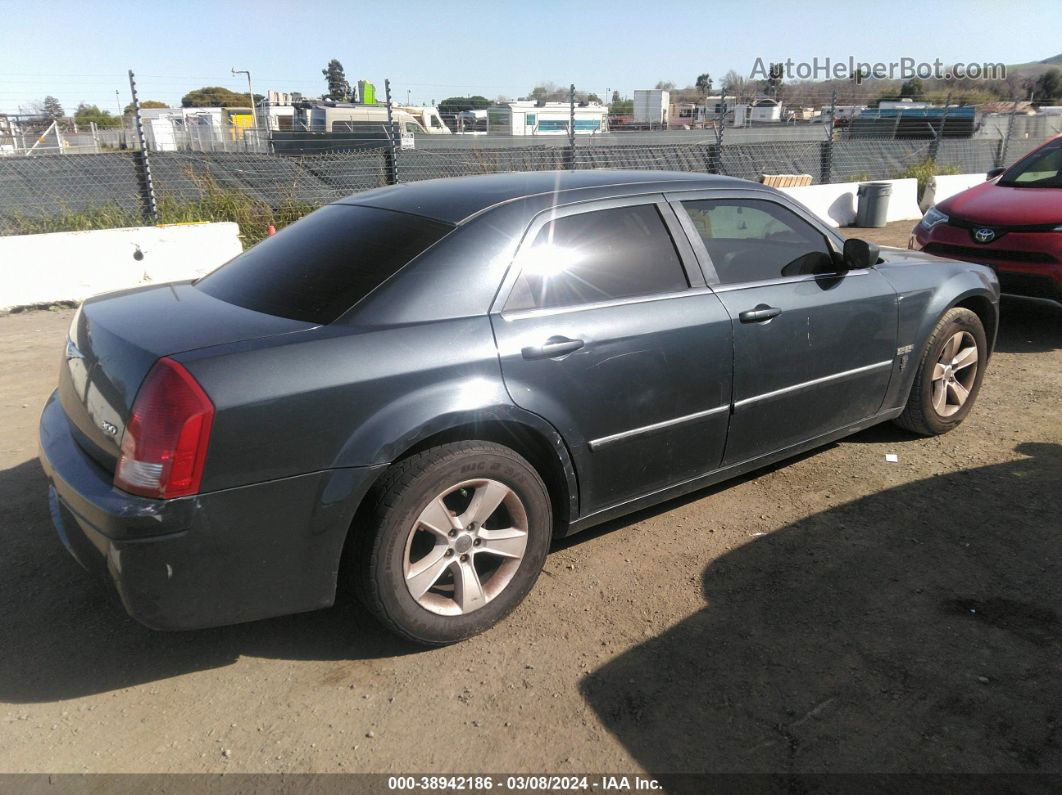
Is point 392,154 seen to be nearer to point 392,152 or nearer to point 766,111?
point 392,152

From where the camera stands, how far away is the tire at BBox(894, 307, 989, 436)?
4512 millimetres

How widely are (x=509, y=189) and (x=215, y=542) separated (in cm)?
180

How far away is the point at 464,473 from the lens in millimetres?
2760

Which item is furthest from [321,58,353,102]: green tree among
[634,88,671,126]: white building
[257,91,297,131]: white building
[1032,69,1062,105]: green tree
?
[1032,69,1062,105]: green tree

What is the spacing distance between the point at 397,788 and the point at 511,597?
0.88 m

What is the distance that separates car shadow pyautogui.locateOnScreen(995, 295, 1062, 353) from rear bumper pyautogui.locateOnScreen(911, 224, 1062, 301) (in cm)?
10

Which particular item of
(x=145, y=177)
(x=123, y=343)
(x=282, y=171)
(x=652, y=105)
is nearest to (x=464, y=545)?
(x=123, y=343)

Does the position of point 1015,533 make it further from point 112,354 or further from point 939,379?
point 112,354

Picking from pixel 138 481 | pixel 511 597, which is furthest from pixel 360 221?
pixel 511 597

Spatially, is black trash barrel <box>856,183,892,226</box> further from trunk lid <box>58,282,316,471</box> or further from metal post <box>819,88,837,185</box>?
trunk lid <box>58,282,316,471</box>

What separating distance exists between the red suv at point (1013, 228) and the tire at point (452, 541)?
5356 mm

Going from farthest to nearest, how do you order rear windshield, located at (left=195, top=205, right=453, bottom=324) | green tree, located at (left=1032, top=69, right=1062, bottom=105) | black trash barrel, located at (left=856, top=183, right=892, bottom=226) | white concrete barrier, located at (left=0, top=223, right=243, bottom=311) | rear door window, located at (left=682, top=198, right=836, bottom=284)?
green tree, located at (left=1032, top=69, right=1062, bottom=105) < black trash barrel, located at (left=856, top=183, right=892, bottom=226) < white concrete barrier, located at (left=0, top=223, right=243, bottom=311) < rear door window, located at (left=682, top=198, right=836, bottom=284) < rear windshield, located at (left=195, top=205, right=453, bottom=324)

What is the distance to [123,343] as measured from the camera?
2.65 m

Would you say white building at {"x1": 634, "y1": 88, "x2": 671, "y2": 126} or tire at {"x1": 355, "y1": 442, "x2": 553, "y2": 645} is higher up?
white building at {"x1": 634, "y1": 88, "x2": 671, "y2": 126}
